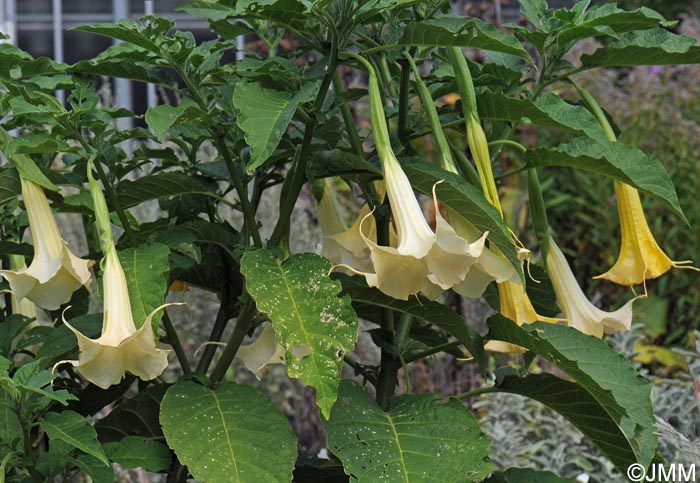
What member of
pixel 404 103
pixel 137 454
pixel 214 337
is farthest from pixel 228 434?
pixel 404 103

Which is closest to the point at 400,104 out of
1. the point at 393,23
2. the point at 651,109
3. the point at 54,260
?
the point at 393,23

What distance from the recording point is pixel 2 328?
1432mm

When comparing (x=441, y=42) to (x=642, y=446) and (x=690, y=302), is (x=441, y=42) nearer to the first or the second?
(x=642, y=446)

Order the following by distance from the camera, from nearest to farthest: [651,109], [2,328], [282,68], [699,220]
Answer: [282,68] < [2,328] < [699,220] < [651,109]

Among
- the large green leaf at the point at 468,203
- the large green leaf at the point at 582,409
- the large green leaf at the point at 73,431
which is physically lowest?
the large green leaf at the point at 582,409

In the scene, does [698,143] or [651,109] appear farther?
[651,109]

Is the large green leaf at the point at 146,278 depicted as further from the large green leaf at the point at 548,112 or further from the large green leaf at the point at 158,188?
the large green leaf at the point at 548,112

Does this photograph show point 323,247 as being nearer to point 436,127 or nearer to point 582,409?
point 436,127

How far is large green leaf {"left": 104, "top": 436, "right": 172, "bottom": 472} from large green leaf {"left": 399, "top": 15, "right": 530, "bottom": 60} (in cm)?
66

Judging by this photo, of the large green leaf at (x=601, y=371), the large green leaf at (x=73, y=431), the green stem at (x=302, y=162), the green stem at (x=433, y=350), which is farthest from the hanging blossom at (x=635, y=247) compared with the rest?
the large green leaf at (x=73, y=431)

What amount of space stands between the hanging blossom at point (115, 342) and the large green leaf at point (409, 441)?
0.88ft

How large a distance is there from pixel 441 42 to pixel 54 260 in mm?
577

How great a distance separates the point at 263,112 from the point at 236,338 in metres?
0.37

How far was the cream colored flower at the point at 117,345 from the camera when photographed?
3.58 feet
